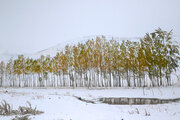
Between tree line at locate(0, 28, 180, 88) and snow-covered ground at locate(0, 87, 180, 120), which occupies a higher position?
tree line at locate(0, 28, 180, 88)

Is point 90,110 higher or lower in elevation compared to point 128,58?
lower

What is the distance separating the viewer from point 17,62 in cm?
5656

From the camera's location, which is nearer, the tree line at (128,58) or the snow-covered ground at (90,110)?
the snow-covered ground at (90,110)

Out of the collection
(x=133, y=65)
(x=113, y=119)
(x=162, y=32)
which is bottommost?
(x=113, y=119)

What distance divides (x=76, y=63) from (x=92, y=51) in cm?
594

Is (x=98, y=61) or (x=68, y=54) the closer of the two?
(x=98, y=61)

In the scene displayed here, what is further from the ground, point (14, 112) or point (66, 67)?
point (66, 67)

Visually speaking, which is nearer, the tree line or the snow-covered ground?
the snow-covered ground

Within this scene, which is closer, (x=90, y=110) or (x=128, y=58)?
(x=90, y=110)

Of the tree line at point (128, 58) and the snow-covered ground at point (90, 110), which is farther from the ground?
the tree line at point (128, 58)

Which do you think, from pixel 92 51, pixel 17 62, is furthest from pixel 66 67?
pixel 17 62

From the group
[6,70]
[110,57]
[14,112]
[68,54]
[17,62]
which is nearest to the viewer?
[14,112]

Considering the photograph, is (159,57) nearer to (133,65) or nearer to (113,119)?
(133,65)

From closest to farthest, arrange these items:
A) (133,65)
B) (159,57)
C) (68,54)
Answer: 1. (159,57)
2. (133,65)
3. (68,54)
